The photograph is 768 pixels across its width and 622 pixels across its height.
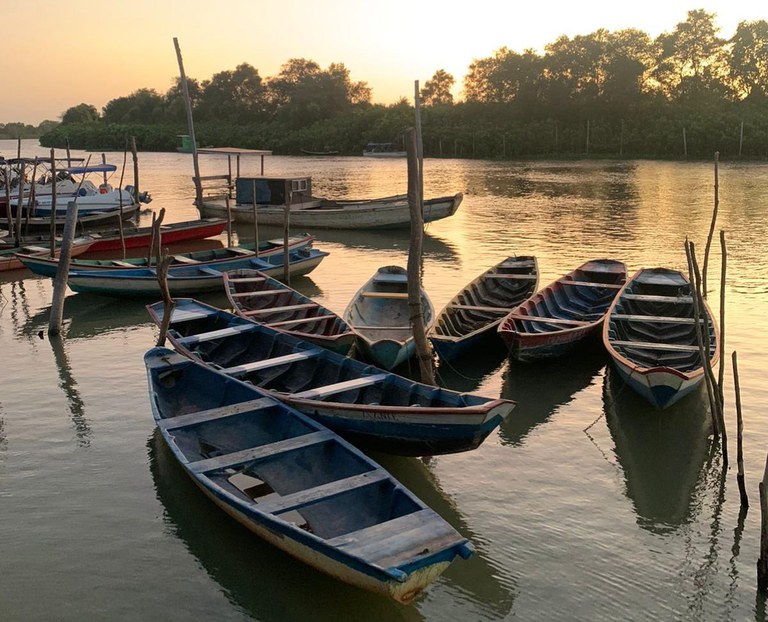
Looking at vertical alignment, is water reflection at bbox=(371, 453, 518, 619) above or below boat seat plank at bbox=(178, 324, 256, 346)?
below

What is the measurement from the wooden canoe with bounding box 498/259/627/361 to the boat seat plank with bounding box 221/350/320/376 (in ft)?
10.4

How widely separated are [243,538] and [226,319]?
522cm

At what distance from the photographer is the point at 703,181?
43.4 meters

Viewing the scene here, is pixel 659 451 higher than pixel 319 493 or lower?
lower

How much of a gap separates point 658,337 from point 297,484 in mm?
7271

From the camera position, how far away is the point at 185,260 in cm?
1809

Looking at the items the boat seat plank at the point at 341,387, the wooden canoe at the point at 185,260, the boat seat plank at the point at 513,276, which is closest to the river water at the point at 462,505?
the boat seat plank at the point at 341,387

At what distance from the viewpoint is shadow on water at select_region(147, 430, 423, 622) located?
6367 mm

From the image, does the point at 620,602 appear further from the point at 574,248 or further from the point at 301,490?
the point at 574,248

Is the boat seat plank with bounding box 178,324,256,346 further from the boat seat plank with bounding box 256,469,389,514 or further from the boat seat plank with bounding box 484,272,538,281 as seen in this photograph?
the boat seat plank with bounding box 484,272,538,281

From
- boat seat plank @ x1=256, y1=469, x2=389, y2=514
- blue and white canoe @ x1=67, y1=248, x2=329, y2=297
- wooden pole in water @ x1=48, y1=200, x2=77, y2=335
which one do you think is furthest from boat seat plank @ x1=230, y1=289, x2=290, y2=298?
boat seat plank @ x1=256, y1=469, x2=389, y2=514

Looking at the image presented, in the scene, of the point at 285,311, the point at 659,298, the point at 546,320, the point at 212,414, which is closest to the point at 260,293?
the point at 285,311

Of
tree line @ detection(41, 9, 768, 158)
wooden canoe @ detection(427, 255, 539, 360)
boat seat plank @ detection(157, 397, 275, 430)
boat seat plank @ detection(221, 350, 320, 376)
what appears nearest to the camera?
boat seat plank @ detection(157, 397, 275, 430)

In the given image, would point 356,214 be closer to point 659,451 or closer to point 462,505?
point 659,451
